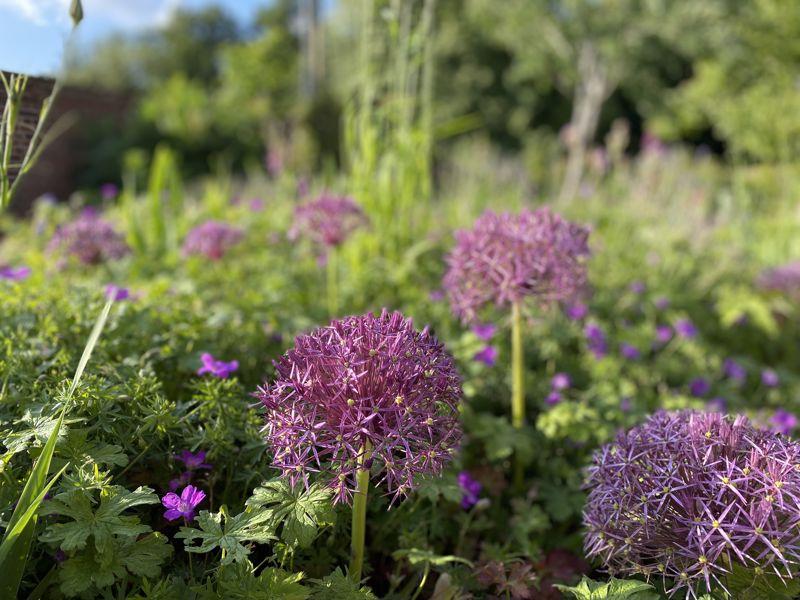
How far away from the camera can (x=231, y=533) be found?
131cm

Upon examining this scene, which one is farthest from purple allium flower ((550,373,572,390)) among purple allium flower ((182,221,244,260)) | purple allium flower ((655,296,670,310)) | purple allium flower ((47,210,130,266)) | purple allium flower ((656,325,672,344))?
purple allium flower ((47,210,130,266))

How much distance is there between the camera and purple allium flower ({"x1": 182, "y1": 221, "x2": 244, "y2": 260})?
3434 millimetres

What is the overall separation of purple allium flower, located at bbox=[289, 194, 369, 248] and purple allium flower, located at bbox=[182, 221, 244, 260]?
23.2 inches

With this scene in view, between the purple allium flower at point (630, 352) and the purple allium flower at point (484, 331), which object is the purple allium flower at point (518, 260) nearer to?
the purple allium flower at point (484, 331)

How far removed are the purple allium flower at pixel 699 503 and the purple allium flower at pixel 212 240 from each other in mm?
2528

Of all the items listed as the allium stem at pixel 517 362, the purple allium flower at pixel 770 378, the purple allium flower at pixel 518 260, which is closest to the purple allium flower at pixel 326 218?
the purple allium flower at pixel 518 260

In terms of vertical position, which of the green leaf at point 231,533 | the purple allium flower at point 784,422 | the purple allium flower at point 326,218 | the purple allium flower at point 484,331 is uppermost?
the purple allium flower at point 326,218

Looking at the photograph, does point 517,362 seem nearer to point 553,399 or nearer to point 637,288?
point 553,399

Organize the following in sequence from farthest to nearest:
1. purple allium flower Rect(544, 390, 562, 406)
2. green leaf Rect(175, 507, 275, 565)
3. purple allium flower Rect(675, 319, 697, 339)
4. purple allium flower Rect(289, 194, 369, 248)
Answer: purple allium flower Rect(675, 319, 697, 339), purple allium flower Rect(289, 194, 369, 248), purple allium flower Rect(544, 390, 562, 406), green leaf Rect(175, 507, 275, 565)

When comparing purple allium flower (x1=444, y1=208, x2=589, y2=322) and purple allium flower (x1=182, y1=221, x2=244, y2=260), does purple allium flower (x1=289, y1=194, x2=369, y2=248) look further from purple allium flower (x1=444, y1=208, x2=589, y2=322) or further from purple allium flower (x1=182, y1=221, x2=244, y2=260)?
purple allium flower (x1=444, y1=208, x2=589, y2=322)

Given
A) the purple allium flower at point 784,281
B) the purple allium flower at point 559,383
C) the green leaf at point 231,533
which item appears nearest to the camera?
the green leaf at point 231,533

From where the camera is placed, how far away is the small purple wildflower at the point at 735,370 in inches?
125

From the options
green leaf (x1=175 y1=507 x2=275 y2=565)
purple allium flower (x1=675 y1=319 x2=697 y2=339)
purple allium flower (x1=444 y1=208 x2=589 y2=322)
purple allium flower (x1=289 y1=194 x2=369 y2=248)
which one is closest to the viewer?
green leaf (x1=175 y1=507 x2=275 y2=565)

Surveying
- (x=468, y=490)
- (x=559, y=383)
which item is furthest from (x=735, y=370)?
(x=468, y=490)
